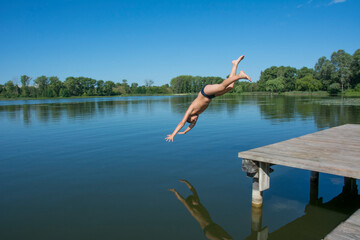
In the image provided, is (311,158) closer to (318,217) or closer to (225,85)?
(318,217)

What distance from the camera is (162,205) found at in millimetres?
7598

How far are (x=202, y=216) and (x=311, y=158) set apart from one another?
317 cm

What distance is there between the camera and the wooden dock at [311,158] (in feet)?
17.3

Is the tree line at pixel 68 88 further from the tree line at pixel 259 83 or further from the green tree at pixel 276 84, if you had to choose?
the green tree at pixel 276 84

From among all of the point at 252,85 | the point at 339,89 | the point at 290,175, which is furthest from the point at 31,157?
the point at 252,85

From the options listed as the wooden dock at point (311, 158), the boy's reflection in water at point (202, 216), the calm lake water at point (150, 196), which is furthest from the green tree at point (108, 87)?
the wooden dock at point (311, 158)

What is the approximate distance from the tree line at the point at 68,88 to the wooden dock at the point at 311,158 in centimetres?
14039

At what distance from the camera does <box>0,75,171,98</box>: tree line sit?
127 m

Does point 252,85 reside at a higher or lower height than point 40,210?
higher

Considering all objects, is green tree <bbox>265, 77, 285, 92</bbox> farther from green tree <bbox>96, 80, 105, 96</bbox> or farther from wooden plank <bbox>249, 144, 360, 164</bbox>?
wooden plank <bbox>249, 144, 360, 164</bbox>

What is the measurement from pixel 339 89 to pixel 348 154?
9178cm

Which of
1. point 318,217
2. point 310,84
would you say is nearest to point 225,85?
point 318,217

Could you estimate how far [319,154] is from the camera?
623 centimetres

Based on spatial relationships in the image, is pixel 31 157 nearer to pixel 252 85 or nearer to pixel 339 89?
pixel 339 89
